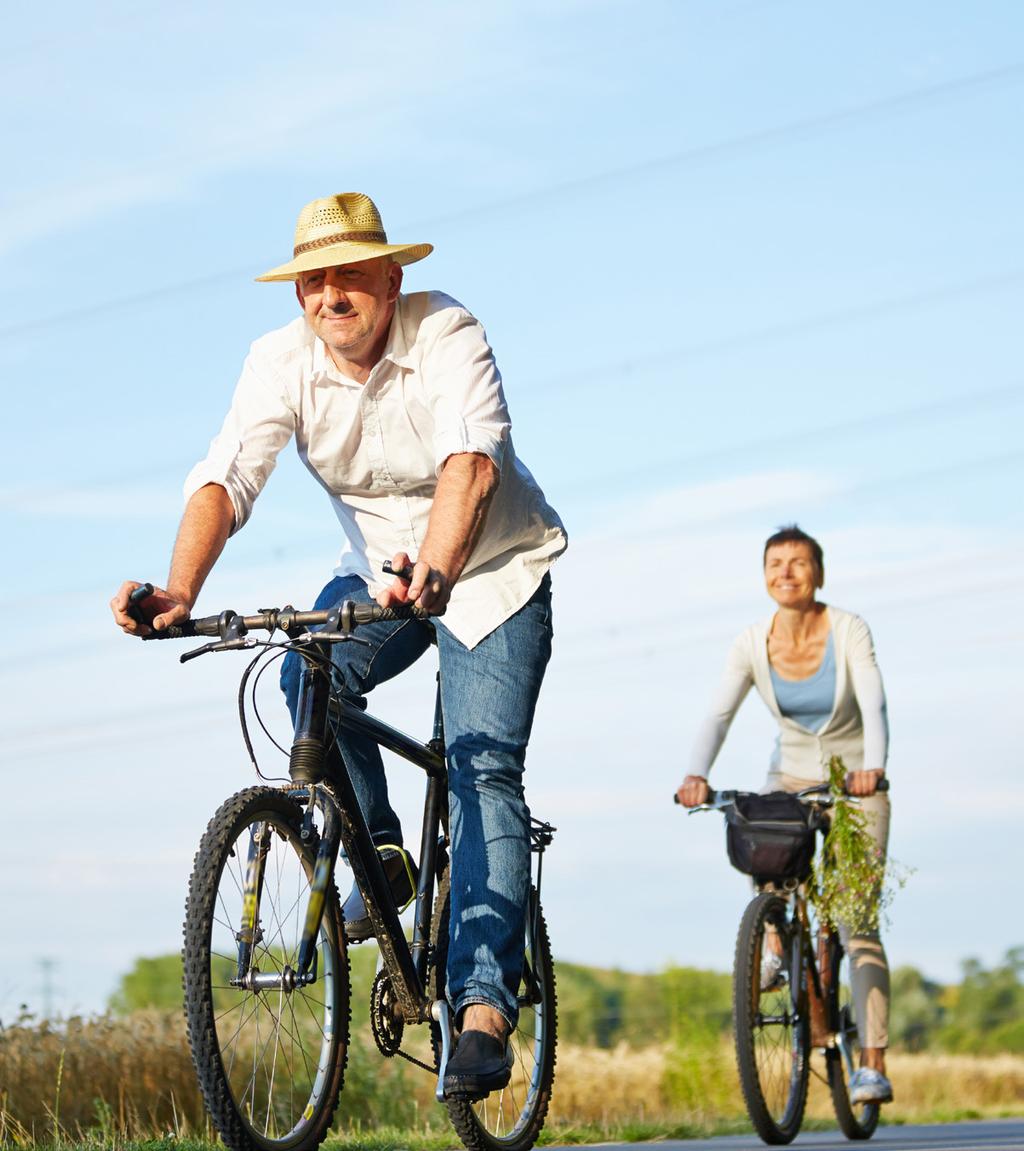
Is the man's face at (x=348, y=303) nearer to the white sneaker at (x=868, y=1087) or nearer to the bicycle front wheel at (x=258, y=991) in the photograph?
the bicycle front wheel at (x=258, y=991)

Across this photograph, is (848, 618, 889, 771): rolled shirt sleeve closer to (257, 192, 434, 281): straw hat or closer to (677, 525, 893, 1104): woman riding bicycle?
(677, 525, 893, 1104): woman riding bicycle

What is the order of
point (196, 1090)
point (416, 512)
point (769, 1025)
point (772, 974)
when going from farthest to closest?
point (196, 1090) < point (772, 974) < point (769, 1025) < point (416, 512)

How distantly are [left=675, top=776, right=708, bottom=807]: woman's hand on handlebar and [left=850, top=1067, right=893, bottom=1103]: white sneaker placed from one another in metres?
1.35

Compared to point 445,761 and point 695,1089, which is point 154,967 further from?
point 445,761

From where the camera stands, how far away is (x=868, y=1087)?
8156 millimetres

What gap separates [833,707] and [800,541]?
2.37 feet

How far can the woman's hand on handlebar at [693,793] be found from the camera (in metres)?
8.05

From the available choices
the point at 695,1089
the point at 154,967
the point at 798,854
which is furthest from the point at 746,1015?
the point at 154,967

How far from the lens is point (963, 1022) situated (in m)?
54.9

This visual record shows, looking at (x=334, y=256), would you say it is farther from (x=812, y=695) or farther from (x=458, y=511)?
(x=812, y=695)

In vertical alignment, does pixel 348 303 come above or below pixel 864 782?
above

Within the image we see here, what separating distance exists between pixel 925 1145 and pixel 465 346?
12.6ft

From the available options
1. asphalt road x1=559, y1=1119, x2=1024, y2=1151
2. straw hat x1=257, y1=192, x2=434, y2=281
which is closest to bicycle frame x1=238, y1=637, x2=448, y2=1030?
straw hat x1=257, y1=192, x2=434, y2=281

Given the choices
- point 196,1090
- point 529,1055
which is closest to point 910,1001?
point 196,1090
